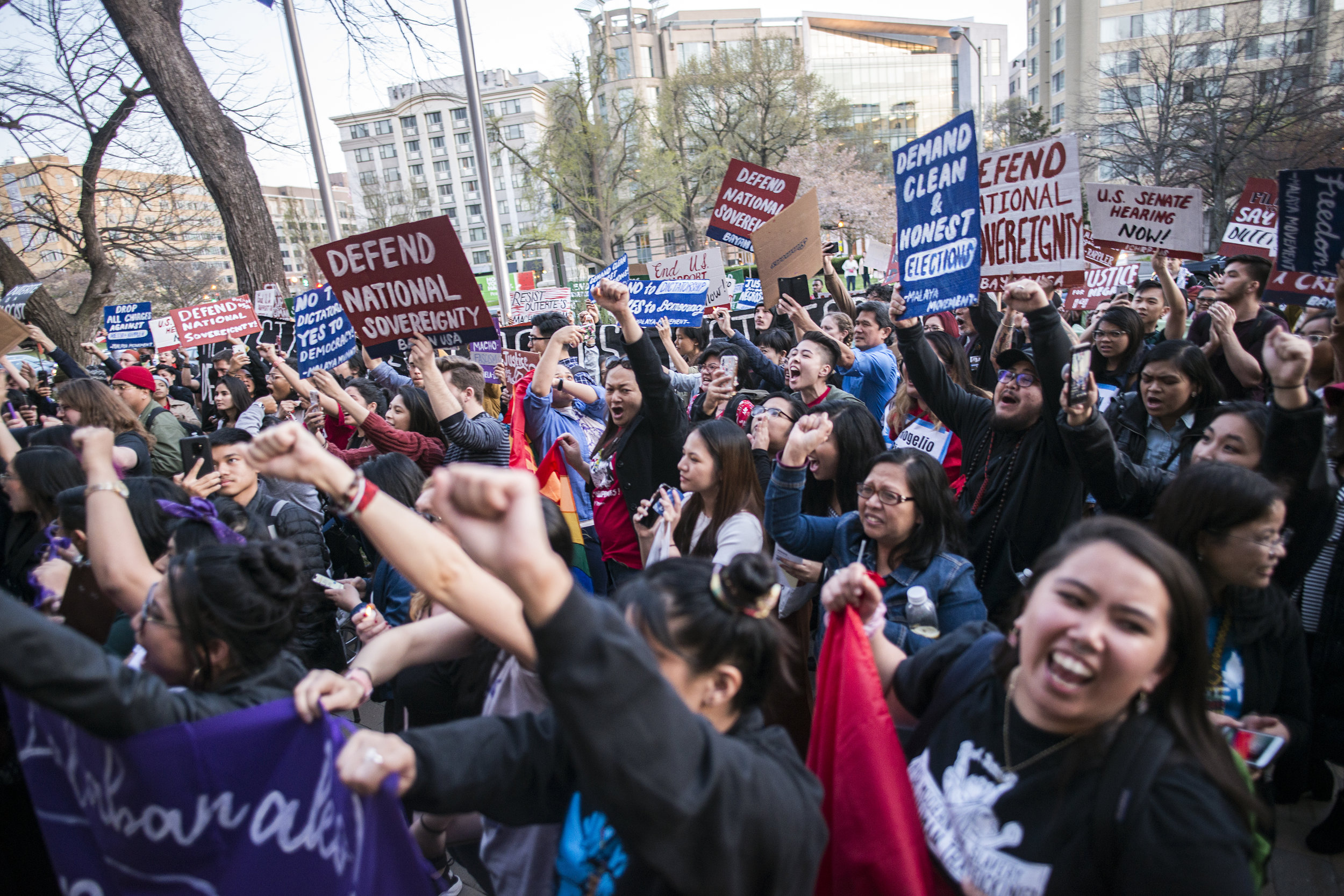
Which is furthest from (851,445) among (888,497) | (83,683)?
(83,683)

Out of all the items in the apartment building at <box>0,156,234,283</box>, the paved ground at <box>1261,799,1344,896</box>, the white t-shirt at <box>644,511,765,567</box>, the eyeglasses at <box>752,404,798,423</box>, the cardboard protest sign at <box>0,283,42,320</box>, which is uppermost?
the apartment building at <box>0,156,234,283</box>

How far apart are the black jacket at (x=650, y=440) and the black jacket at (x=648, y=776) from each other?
8.30 feet

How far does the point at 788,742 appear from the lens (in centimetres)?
147

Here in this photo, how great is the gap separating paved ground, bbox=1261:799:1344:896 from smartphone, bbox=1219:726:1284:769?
1435 millimetres

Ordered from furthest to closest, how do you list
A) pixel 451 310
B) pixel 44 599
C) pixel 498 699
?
1. pixel 451 310
2. pixel 44 599
3. pixel 498 699

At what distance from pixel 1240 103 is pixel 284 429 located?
105ft

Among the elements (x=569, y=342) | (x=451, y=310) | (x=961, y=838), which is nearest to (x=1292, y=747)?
(x=961, y=838)

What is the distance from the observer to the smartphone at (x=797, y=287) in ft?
21.4

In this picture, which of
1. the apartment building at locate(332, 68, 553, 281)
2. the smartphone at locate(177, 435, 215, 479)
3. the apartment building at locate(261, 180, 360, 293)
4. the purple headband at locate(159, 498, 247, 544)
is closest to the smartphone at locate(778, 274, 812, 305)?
the smartphone at locate(177, 435, 215, 479)

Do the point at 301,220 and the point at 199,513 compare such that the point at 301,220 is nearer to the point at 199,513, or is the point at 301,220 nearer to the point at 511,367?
the point at 511,367

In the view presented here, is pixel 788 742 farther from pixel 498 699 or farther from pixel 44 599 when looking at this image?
pixel 44 599

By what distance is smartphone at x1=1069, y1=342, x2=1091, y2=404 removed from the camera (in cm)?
259

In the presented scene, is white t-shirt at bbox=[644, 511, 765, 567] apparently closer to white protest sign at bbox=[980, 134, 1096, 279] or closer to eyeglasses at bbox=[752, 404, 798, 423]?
eyeglasses at bbox=[752, 404, 798, 423]

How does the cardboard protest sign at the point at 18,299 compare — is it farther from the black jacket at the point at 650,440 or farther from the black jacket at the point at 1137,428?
the black jacket at the point at 1137,428
